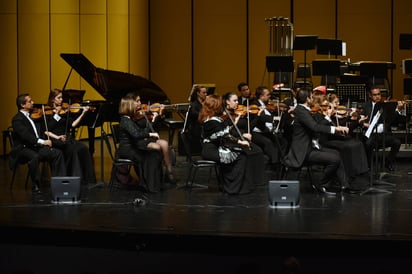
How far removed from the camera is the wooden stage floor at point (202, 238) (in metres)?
6.83

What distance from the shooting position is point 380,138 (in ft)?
35.6

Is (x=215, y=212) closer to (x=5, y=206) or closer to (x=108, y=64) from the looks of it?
(x=5, y=206)

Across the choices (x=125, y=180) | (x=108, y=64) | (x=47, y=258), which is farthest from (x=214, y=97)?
(x=108, y=64)

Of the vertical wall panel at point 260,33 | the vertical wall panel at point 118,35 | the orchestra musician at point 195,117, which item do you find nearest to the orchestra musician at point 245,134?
the orchestra musician at point 195,117

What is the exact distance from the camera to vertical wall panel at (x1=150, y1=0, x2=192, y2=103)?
18.5 meters

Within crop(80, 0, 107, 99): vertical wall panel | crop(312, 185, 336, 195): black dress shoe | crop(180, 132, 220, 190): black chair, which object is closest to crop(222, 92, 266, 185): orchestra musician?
crop(180, 132, 220, 190): black chair

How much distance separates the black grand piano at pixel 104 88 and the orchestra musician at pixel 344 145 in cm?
278

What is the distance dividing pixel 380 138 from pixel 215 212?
3459 millimetres

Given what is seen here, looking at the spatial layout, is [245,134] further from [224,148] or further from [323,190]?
[323,190]

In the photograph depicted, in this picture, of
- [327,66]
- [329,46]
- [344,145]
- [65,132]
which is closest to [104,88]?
[65,132]

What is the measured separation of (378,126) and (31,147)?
4246 mm

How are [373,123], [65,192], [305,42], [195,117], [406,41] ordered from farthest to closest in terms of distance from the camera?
[305,42]
[406,41]
[195,117]
[373,123]
[65,192]

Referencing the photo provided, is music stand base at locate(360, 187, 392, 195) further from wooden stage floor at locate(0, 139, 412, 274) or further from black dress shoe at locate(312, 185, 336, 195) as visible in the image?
wooden stage floor at locate(0, 139, 412, 274)

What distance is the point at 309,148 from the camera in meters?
9.28
